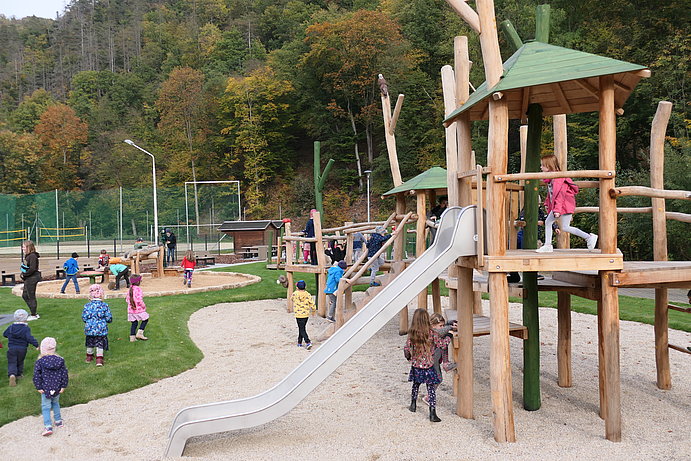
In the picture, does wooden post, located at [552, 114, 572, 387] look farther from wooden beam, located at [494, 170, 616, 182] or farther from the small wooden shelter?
the small wooden shelter

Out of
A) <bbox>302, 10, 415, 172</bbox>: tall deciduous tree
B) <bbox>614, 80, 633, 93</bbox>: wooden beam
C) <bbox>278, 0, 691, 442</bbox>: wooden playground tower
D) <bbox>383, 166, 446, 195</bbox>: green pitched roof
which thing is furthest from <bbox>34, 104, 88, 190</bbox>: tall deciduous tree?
<bbox>614, 80, 633, 93</bbox>: wooden beam

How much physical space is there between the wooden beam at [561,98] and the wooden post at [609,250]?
0.89m

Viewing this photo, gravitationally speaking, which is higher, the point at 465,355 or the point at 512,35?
the point at 512,35

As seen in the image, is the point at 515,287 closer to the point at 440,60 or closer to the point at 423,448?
the point at 423,448

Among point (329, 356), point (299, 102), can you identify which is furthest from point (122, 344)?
point (299, 102)

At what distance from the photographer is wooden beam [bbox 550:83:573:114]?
23.3 feet

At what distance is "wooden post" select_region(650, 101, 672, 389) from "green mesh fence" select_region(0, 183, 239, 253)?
36923 mm

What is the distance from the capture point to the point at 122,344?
11109 mm

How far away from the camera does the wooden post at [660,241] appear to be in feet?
27.0

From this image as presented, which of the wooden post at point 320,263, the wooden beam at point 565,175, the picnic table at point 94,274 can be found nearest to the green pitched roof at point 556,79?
the wooden beam at point 565,175

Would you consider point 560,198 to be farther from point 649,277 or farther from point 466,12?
point 466,12

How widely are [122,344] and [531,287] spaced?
8.08m

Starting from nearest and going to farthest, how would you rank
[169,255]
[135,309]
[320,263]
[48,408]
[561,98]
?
[48,408], [561,98], [135,309], [320,263], [169,255]

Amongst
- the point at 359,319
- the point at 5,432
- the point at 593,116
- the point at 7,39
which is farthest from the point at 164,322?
the point at 7,39
